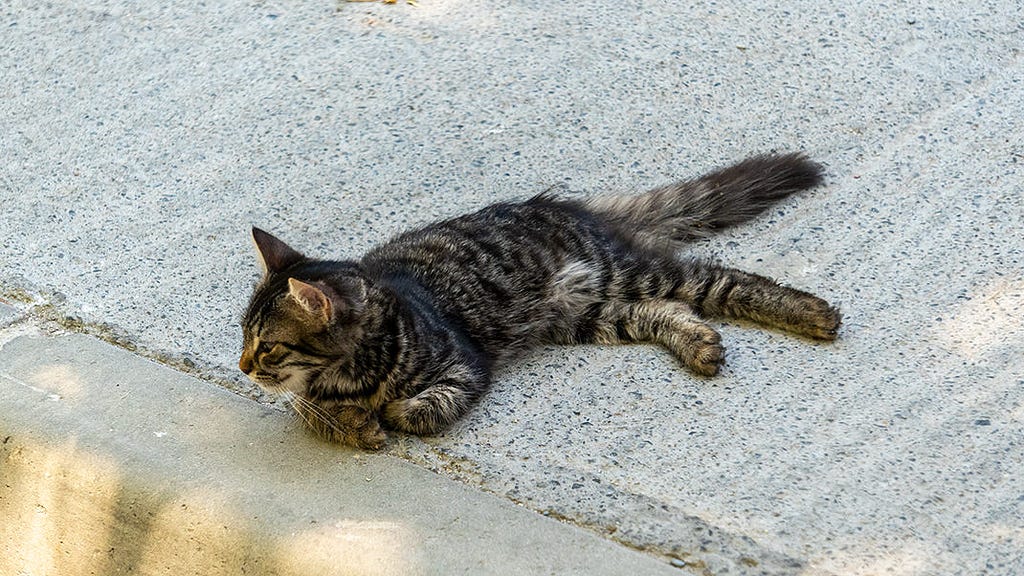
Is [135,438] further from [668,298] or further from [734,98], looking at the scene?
[734,98]

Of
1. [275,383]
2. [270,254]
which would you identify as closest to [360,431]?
[275,383]

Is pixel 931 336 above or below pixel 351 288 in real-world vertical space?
below

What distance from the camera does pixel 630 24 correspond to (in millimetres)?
6410

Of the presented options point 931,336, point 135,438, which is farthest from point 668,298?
point 135,438

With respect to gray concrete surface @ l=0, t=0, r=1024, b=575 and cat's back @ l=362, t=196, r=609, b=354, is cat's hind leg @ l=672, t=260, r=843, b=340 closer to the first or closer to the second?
gray concrete surface @ l=0, t=0, r=1024, b=575

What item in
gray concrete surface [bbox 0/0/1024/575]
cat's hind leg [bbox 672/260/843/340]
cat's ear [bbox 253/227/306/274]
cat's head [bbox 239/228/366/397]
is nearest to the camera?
gray concrete surface [bbox 0/0/1024/575]

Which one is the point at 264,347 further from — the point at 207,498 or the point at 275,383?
the point at 207,498

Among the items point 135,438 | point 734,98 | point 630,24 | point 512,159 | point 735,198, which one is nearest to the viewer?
point 135,438

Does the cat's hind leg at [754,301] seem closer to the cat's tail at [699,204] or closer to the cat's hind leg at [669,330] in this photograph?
the cat's hind leg at [669,330]

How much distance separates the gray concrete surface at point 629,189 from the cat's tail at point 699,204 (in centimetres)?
10

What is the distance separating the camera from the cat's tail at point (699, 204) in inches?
201

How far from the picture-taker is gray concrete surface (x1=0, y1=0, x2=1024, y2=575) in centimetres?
365

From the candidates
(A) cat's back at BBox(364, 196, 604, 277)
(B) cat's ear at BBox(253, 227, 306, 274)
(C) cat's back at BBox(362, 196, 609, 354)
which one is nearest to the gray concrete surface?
(C) cat's back at BBox(362, 196, 609, 354)

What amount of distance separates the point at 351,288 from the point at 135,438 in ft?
2.85
